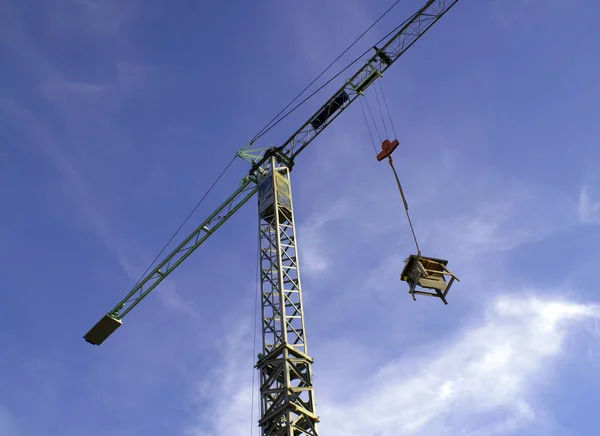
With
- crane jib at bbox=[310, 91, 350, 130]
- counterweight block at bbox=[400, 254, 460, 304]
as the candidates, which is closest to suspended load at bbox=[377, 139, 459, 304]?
counterweight block at bbox=[400, 254, 460, 304]

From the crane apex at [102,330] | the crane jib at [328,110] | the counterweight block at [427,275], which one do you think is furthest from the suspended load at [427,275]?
the crane apex at [102,330]

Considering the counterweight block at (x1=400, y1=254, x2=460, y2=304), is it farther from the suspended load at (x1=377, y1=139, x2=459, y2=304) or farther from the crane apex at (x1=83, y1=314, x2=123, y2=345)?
the crane apex at (x1=83, y1=314, x2=123, y2=345)

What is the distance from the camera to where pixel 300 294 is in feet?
83.7

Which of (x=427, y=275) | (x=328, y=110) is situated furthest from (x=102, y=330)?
(x=427, y=275)

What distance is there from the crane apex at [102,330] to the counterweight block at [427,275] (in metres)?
25.4

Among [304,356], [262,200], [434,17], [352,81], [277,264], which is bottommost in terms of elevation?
[304,356]

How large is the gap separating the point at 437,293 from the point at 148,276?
24.4m

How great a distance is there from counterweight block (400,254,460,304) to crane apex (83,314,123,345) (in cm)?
2539

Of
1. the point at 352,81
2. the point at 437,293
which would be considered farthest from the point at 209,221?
the point at 437,293

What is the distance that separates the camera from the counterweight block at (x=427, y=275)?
2077 centimetres

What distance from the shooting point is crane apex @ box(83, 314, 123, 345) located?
130 feet

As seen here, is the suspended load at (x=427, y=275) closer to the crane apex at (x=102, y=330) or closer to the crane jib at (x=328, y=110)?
the crane jib at (x=328, y=110)

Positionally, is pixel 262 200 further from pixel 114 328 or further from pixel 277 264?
pixel 114 328

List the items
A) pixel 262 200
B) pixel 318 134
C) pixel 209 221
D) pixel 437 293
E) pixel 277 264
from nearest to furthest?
pixel 437 293, pixel 277 264, pixel 262 200, pixel 318 134, pixel 209 221
